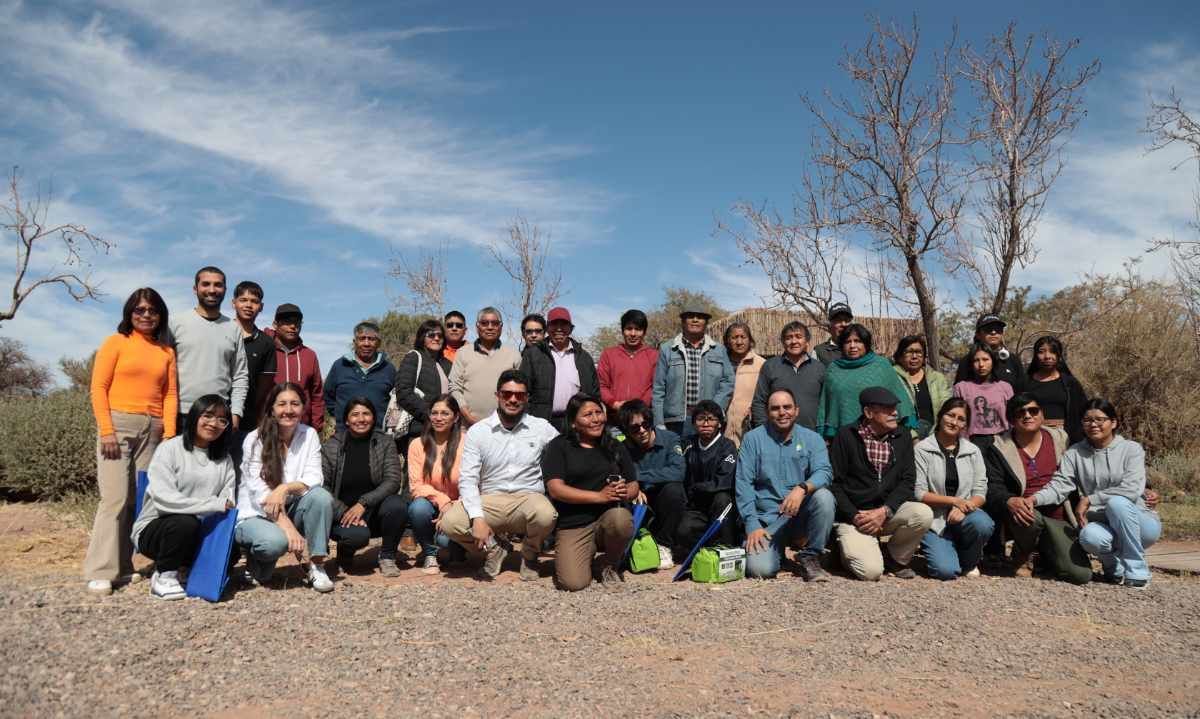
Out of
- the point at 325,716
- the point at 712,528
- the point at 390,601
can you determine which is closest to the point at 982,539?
the point at 712,528

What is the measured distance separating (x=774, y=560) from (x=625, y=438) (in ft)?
4.83

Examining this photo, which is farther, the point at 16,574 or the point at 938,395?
the point at 938,395

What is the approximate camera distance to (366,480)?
6.67 metres

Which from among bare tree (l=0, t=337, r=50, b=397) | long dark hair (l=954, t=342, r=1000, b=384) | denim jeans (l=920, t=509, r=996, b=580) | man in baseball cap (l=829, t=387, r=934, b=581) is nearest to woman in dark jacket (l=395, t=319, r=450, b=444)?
man in baseball cap (l=829, t=387, r=934, b=581)

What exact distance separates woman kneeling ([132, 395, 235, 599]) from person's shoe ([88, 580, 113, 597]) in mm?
248

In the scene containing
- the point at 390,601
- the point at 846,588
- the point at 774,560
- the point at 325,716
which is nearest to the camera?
the point at 325,716

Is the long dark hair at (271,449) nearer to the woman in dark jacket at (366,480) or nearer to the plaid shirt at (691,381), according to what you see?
the woman in dark jacket at (366,480)

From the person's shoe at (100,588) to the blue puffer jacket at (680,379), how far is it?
13.6 ft

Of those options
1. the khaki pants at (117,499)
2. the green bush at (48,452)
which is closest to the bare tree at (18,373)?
the green bush at (48,452)

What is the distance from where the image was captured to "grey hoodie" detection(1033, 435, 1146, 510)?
258 inches

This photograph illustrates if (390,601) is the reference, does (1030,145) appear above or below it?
above

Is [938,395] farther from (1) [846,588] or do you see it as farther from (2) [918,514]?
(1) [846,588]

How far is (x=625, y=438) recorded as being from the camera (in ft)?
22.8

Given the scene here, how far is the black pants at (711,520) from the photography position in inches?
263
